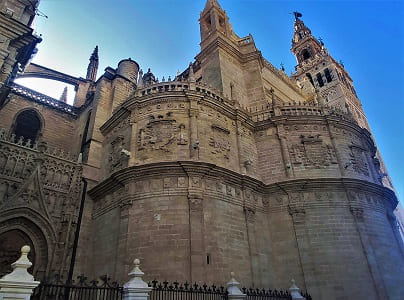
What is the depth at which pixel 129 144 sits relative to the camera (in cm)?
1452

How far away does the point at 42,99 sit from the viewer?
19781mm

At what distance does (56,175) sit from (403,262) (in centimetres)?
1882

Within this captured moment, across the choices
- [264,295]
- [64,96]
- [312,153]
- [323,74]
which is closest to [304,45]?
[323,74]

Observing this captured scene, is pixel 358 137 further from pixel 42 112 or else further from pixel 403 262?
pixel 42 112

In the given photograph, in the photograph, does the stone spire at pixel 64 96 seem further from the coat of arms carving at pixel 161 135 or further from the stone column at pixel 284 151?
the stone column at pixel 284 151

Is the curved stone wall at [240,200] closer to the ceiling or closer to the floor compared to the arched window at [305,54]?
closer to the floor

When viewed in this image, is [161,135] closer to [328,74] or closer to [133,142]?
[133,142]

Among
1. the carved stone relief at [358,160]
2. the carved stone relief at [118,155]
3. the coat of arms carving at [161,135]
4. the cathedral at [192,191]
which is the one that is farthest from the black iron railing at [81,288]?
the carved stone relief at [358,160]

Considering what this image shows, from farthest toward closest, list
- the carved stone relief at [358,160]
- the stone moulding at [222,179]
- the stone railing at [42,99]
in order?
the stone railing at [42,99] < the carved stone relief at [358,160] < the stone moulding at [222,179]

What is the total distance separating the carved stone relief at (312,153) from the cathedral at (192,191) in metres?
0.08

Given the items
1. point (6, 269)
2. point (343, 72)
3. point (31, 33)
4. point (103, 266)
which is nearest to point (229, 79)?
point (31, 33)

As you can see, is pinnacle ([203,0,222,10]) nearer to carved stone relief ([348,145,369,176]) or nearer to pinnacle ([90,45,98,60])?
pinnacle ([90,45,98,60])

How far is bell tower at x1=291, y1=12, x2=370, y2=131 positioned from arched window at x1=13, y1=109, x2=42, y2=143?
3797cm

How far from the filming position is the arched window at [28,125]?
18491 mm
